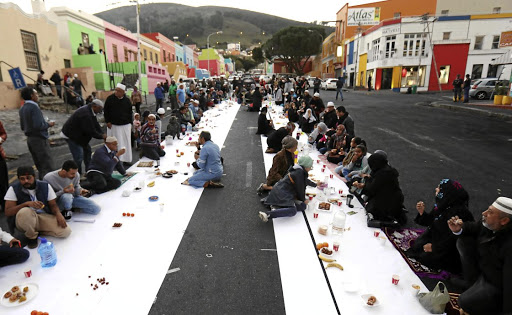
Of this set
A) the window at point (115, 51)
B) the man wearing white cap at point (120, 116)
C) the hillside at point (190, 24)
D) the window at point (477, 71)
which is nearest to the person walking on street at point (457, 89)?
the window at point (477, 71)

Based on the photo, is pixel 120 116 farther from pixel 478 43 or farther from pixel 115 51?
pixel 478 43

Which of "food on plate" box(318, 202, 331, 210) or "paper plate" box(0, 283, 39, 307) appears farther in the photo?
"food on plate" box(318, 202, 331, 210)

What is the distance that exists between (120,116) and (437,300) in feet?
26.2

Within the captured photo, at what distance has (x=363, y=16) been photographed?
150 ft

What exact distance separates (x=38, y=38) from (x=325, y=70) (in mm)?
55305

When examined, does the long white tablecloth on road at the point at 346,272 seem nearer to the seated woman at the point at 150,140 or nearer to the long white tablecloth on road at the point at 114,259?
the long white tablecloth on road at the point at 114,259

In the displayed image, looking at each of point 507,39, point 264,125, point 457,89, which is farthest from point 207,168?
point 507,39

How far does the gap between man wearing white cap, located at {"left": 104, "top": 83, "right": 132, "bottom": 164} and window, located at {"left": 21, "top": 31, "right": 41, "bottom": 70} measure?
1189 centimetres

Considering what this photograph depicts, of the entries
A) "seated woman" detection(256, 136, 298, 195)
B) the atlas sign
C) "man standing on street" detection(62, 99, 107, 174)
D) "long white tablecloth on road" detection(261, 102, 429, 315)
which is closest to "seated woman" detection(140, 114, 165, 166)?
"man standing on street" detection(62, 99, 107, 174)

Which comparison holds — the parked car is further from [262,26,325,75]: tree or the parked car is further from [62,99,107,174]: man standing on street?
[262,26,325,75]: tree

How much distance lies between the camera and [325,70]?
62969 millimetres

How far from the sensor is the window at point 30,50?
1555 centimetres

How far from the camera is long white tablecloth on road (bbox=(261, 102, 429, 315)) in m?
3.36

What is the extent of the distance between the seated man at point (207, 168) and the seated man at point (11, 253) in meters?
3.35
